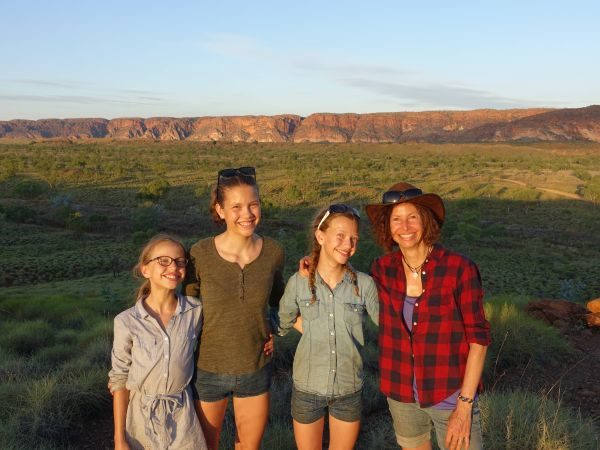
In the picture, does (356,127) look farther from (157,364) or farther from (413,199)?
(157,364)

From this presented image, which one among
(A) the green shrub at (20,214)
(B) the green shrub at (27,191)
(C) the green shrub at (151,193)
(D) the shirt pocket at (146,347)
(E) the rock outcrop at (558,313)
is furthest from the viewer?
(B) the green shrub at (27,191)

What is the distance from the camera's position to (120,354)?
2.44m

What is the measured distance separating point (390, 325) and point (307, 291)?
42 cm

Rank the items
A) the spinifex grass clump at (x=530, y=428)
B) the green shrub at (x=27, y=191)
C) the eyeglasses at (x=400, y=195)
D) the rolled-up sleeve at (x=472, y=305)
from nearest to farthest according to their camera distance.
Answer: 1. the rolled-up sleeve at (x=472, y=305)
2. the eyeglasses at (x=400, y=195)
3. the spinifex grass clump at (x=530, y=428)
4. the green shrub at (x=27, y=191)

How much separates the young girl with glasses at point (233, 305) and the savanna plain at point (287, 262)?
68 centimetres

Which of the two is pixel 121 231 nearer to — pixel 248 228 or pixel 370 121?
pixel 248 228

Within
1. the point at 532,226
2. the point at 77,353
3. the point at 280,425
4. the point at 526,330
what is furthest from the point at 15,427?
the point at 532,226

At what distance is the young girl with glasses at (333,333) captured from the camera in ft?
8.14

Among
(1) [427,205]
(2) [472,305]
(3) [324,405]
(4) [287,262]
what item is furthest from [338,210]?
(4) [287,262]

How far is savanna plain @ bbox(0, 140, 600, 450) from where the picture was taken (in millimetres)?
4078

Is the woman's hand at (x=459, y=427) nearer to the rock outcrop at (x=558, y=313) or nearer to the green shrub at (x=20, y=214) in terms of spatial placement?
the rock outcrop at (x=558, y=313)

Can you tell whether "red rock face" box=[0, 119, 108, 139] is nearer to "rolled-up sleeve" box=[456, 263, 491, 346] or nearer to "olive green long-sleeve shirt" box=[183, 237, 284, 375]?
"olive green long-sleeve shirt" box=[183, 237, 284, 375]

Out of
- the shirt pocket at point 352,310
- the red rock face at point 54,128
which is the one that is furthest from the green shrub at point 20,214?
the red rock face at point 54,128

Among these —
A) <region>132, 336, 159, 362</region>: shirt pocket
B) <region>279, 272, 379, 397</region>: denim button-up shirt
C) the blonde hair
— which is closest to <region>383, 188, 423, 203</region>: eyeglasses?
<region>279, 272, 379, 397</region>: denim button-up shirt
